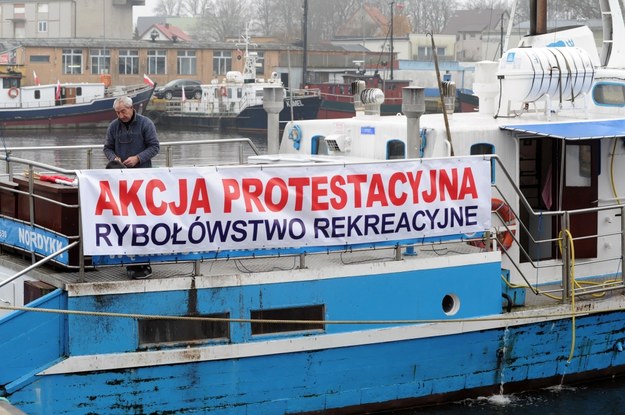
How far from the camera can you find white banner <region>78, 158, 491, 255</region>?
10430 mm

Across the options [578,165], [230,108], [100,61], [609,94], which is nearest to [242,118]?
[230,108]

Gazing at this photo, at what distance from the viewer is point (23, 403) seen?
33.6 feet

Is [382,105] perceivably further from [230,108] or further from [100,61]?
[100,61]

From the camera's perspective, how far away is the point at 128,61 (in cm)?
8244

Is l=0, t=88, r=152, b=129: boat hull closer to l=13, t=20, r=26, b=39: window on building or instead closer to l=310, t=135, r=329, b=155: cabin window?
l=13, t=20, r=26, b=39: window on building

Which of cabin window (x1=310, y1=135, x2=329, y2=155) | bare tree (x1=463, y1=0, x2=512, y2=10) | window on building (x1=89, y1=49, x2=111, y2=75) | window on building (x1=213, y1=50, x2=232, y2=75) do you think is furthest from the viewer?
bare tree (x1=463, y1=0, x2=512, y2=10)

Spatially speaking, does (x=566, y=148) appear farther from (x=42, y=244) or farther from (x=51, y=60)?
(x=51, y=60)

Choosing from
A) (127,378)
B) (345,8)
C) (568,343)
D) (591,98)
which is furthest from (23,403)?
(345,8)

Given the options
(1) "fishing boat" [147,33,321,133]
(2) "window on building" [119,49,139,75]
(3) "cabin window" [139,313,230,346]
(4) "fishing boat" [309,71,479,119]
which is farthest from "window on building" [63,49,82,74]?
(3) "cabin window" [139,313,230,346]

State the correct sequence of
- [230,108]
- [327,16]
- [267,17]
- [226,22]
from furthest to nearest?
1. [327,16]
2. [226,22]
3. [267,17]
4. [230,108]

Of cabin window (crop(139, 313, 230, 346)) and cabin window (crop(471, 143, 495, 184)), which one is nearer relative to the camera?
cabin window (crop(139, 313, 230, 346))

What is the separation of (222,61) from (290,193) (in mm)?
76394

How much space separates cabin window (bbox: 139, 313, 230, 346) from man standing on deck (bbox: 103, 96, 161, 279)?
5.48 feet

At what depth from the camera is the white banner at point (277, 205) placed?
10.4m
